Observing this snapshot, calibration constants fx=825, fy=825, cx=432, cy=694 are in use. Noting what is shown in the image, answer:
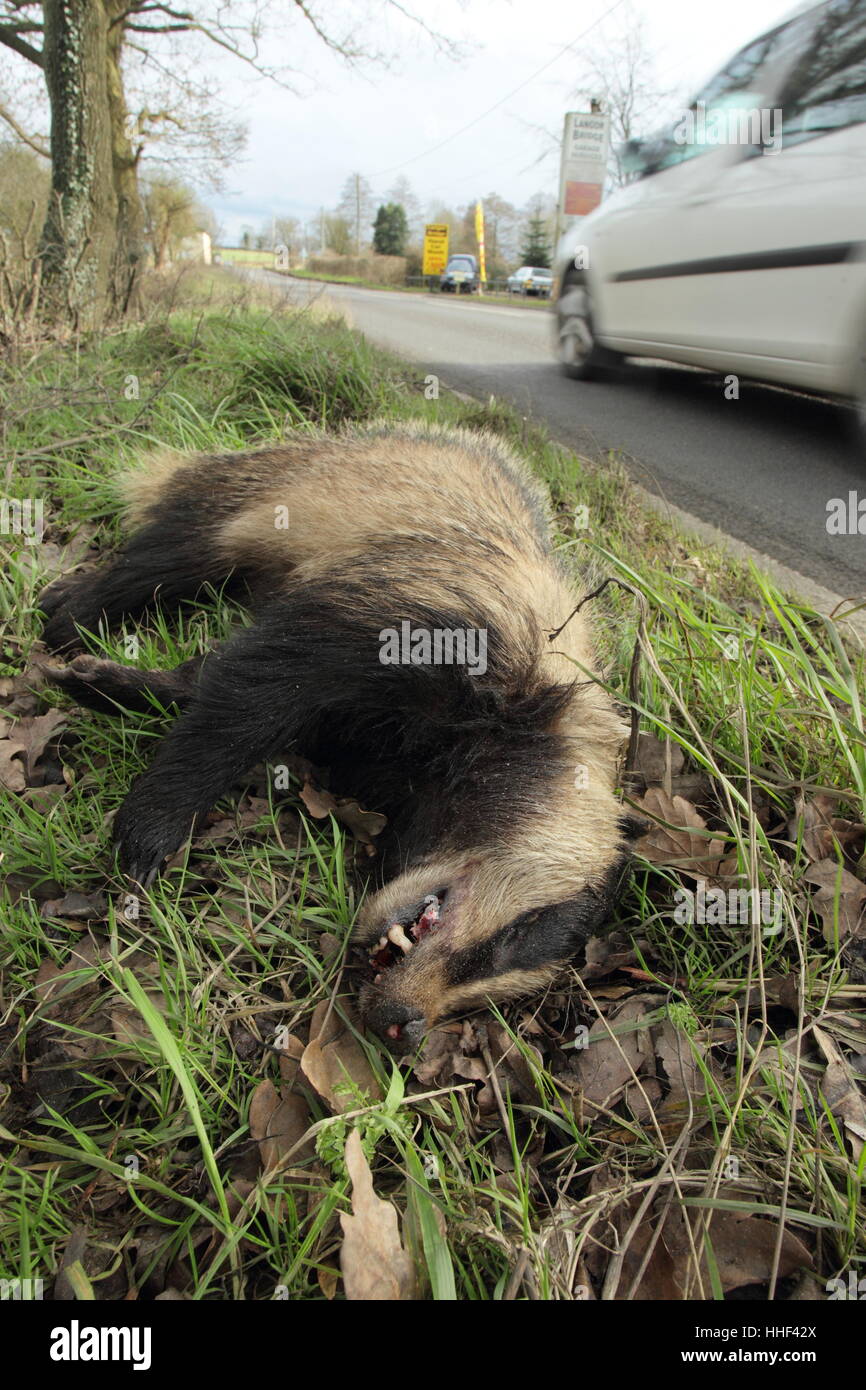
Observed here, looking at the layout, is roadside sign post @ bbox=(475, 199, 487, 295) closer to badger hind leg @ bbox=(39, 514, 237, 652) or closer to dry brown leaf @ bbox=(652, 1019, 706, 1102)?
badger hind leg @ bbox=(39, 514, 237, 652)

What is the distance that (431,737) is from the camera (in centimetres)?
231

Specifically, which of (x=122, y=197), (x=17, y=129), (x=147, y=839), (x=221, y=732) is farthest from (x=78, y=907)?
(x=17, y=129)

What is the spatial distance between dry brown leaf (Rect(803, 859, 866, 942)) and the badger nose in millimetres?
1000

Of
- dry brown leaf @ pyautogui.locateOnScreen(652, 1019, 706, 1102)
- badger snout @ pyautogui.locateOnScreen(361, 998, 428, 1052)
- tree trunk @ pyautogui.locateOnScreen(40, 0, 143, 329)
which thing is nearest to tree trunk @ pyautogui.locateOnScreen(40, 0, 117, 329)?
tree trunk @ pyautogui.locateOnScreen(40, 0, 143, 329)

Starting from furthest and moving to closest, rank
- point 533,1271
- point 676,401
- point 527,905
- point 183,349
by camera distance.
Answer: point 676,401 < point 183,349 < point 527,905 < point 533,1271

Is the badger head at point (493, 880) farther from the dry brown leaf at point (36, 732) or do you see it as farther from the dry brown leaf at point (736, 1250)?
the dry brown leaf at point (36, 732)

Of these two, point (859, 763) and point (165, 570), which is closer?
point (859, 763)

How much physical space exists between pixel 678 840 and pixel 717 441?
163 inches

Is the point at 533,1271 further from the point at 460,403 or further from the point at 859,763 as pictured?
the point at 460,403

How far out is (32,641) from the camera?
3.07 metres

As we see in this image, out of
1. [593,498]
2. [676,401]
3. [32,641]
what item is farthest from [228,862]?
[676,401]

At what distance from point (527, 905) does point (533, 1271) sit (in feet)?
2.65
